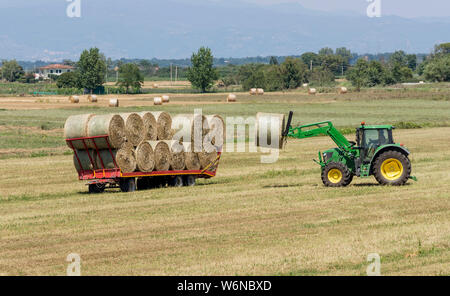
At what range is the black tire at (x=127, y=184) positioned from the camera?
23781 mm

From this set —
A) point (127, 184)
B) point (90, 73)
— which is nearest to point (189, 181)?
point (127, 184)

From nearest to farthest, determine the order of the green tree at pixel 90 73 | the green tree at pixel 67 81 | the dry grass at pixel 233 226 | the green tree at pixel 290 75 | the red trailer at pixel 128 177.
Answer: the dry grass at pixel 233 226 < the red trailer at pixel 128 177 < the green tree at pixel 90 73 < the green tree at pixel 290 75 < the green tree at pixel 67 81

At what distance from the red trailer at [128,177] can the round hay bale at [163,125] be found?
1159 mm

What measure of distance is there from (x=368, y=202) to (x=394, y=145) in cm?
285

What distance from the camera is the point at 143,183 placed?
25.0 m

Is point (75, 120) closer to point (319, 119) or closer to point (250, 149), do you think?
point (250, 149)

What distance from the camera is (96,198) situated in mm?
22484

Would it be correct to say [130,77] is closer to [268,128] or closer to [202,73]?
[202,73]

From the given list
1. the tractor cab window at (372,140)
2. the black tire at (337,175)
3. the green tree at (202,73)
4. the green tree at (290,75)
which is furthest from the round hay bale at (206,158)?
the green tree at (290,75)

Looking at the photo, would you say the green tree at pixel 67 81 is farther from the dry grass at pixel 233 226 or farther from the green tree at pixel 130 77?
the dry grass at pixel 233 226

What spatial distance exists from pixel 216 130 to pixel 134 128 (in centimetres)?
331
